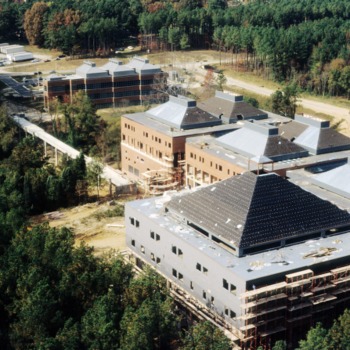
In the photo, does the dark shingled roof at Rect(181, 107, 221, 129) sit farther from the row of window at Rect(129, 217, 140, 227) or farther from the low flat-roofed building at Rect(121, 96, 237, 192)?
the row of window at Rect(129, 217, 140, 227)

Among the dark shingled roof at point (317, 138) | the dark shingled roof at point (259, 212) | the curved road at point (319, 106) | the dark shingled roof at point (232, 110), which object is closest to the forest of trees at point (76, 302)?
the dark shingled roof at point (259, 212)

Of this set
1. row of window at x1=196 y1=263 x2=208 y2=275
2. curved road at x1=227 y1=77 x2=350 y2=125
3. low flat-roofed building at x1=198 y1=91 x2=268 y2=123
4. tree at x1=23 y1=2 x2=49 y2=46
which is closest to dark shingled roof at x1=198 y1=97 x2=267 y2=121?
low flat-roofed building at x1=198 y1=91 x2=268 y2=123

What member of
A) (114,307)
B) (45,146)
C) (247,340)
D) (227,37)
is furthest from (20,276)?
(227,37)

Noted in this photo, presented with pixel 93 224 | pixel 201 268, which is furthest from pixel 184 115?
pixel 201 268

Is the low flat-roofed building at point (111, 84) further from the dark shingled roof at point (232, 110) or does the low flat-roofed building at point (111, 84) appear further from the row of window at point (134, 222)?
the row of window at point (134, 222)

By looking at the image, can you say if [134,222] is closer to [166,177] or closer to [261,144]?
[261,144]
